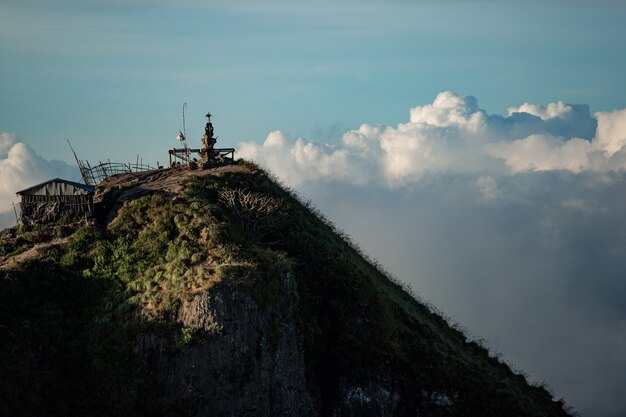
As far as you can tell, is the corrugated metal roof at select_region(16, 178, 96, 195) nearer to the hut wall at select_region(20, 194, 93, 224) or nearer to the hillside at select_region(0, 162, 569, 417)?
the hut wall at select_region(20, 194, 93, 224)

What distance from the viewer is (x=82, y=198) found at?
82.1 m

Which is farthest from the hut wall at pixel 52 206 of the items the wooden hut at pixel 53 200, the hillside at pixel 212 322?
the hillside at pixel 212 322

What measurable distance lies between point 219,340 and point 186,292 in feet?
17.0

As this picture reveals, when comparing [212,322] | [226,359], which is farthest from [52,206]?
[226,359]

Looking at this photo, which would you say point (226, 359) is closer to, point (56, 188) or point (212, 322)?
point (212, 322)

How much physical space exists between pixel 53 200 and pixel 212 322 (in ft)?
81.1

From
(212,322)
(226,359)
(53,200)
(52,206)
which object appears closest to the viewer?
(226,359)

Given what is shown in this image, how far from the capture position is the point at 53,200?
8244 centimetres

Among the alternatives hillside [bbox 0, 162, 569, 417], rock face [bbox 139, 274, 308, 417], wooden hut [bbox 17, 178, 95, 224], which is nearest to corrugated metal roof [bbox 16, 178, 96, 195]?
wooden hut [bbox 17, 178, 95, 224]

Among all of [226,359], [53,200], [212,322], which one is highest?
[53,200]

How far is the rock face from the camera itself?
214ft

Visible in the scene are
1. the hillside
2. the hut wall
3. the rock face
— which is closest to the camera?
the rock face

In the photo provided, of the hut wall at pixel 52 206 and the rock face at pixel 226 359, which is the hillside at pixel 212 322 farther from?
the hut wall at pixel 52 206

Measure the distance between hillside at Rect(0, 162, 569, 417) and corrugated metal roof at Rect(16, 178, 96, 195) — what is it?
2757mm
